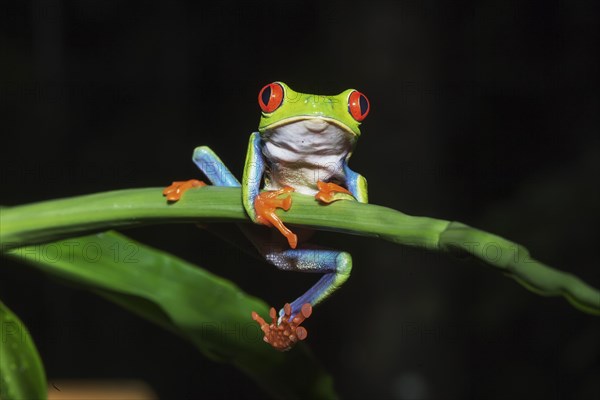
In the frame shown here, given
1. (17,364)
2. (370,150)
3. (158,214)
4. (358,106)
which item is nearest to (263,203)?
(158,214)

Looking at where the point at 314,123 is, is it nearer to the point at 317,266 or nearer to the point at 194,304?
the point at 317,266

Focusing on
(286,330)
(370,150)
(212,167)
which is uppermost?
(212,167)

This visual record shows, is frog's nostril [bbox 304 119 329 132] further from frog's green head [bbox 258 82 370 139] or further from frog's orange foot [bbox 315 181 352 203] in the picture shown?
frog's orange foot [bbox 315 181 352 203]

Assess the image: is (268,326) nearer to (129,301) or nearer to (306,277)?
(129,301)

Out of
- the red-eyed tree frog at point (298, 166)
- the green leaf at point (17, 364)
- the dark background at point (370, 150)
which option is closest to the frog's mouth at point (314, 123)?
the red-eyed tree frog at point (298, 166)

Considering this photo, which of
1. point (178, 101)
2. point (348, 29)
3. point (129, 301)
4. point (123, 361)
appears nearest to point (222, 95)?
point (178, 101)

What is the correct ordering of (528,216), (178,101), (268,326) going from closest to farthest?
(268,326) < (528,216) < (178,101)

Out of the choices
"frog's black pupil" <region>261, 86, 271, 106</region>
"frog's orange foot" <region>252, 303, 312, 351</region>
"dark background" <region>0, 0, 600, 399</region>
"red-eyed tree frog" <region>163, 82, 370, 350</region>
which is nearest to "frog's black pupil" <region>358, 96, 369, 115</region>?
"red-eyed tree frog" <region>163, 82, 370, 350</region>
